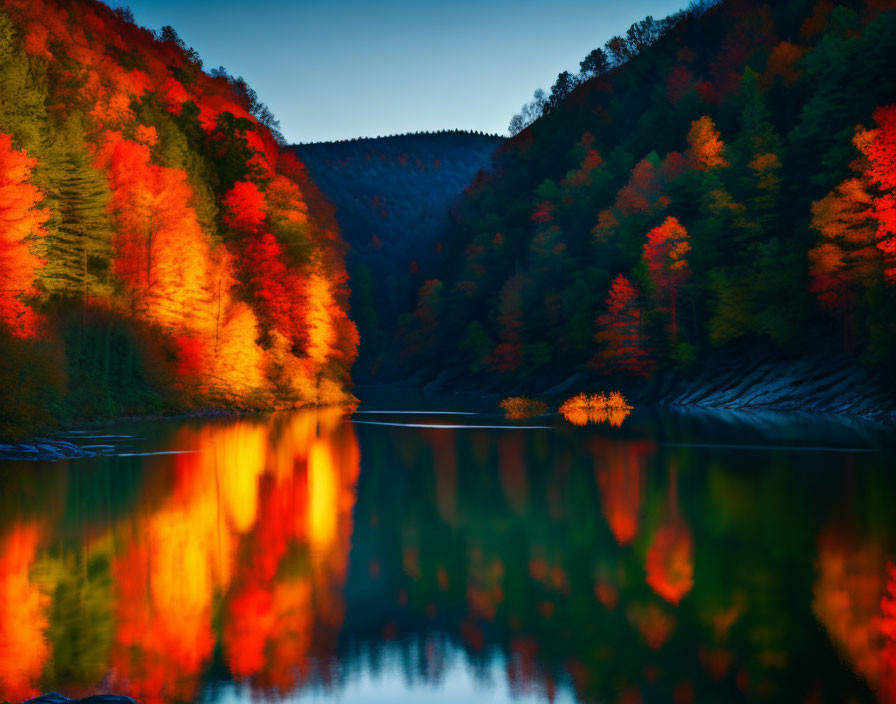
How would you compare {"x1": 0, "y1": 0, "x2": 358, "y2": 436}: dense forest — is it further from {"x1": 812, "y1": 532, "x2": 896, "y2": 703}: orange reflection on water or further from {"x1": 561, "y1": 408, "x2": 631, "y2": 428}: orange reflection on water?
→ {"x1": 812, "y1": 532, "x2": 896, "y2": 703}: orange reflection on water

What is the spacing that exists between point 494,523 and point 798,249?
42.0 m

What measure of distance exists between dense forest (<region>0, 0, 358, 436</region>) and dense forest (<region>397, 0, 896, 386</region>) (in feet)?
69.1

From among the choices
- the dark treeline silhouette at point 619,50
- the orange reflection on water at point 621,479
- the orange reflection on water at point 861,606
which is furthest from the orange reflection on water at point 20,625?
the dark treeline silhouette at point 619,50

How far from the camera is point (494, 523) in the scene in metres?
14.9

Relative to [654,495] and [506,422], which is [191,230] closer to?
[506,422]

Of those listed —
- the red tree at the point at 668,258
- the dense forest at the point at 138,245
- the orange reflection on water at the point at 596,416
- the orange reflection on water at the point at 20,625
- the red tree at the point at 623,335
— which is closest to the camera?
the orange reflection on water at the point at 20,625

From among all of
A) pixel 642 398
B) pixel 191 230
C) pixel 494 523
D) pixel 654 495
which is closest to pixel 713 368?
pixel 642 398

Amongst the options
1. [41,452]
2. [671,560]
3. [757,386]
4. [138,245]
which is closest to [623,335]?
[757,386]

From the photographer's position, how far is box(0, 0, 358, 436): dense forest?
29953 mm

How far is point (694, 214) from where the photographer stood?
65688 mm

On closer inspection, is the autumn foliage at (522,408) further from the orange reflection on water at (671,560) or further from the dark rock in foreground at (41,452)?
the orange reflection on water at (671,560)

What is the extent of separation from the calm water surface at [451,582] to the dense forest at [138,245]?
1107 centimetres

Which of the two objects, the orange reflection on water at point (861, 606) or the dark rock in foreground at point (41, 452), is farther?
the dark rock in foreground at point (41, 452)

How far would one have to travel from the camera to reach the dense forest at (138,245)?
1179 inches
